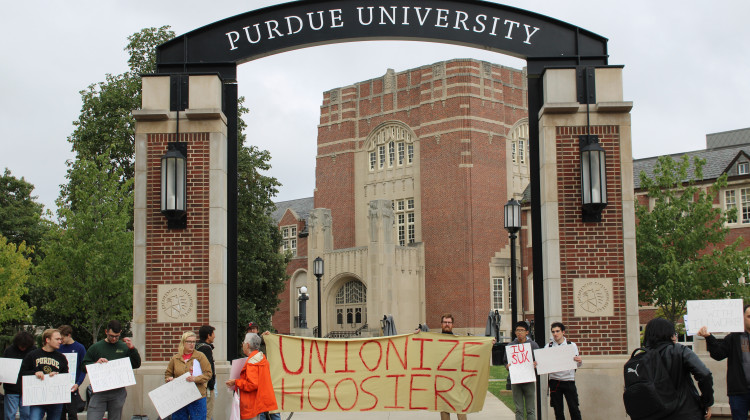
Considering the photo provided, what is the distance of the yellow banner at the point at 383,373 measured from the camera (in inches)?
454

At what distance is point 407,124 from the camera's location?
171 ft

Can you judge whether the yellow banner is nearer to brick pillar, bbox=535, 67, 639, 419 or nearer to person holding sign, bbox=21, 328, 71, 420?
brick pillar, bbox=535, 67, 639, 419

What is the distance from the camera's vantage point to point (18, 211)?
55.8m

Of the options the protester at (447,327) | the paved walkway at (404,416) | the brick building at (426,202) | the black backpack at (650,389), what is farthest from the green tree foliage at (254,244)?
the black backpack at (650,389)

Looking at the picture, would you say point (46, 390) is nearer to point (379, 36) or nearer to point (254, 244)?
point (379, 36)

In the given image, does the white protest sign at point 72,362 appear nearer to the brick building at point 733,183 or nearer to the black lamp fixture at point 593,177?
the black lamp fixture at point 593,177

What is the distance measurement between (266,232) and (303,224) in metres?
24.5

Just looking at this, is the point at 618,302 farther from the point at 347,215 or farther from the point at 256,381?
the point at 347,215

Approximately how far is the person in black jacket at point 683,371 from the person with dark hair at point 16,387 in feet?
24.0

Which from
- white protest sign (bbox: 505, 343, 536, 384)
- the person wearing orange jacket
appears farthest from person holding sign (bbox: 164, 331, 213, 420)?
white protest sign (bbox: 505, 343, 536, 384)

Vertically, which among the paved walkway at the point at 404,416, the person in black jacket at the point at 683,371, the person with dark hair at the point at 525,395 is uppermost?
the person in black jacket at the point at 683,371

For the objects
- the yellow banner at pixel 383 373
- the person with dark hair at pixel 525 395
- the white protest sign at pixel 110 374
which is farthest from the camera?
the yellow banner at pixel 383 373

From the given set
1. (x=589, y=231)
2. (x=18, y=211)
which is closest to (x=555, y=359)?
(x=589, y=231)

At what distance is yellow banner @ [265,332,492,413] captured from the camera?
11531 millimetres
